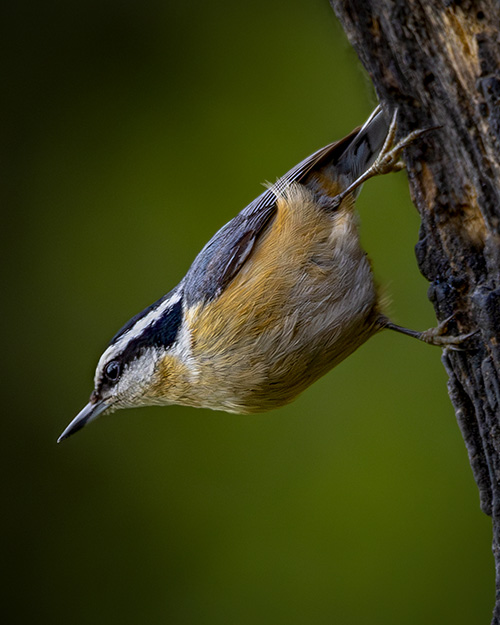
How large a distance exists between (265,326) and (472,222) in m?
0.84

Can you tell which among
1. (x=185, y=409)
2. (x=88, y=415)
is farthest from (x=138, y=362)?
(x=185, y=409)

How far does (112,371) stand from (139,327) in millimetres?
219

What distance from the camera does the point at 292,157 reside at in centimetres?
379

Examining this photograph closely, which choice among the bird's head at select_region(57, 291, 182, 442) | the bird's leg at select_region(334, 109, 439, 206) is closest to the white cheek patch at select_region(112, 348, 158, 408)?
the bird's head at select_region(57, 291, 182, 442)

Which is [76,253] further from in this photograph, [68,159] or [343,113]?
[343,113]

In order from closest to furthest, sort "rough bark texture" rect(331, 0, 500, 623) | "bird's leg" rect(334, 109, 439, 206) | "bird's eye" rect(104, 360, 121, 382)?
1. "rough bark texture" rect(331, 0, 500, 623)
2. "bird's leg" rect(334, 109, 439, 206)
3. "bird's eye" rect(104, 360, 121, 382)

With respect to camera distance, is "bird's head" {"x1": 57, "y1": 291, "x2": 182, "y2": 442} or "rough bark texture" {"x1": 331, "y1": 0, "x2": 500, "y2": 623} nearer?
"rough bark texture" {"x1": 331, "y1": 0, "x2": 500, "y2": 623}

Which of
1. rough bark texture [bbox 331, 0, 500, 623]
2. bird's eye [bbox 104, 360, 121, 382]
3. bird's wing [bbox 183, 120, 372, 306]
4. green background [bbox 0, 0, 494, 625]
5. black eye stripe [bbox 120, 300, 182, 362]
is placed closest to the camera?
rough bark texture [bbox 331, 0, 500, 623]

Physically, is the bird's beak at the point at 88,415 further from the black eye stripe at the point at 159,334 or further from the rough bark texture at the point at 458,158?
the rough bark texture at the point at 458,158

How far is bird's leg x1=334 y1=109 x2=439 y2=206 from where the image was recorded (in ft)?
6.36

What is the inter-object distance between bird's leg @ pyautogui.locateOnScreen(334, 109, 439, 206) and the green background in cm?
90

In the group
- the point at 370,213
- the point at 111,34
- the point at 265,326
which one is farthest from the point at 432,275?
the point at 111,34

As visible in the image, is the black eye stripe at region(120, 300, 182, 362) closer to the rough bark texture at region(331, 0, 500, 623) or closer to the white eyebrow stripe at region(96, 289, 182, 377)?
the white eyebrow stripe at region(96, 289, 182, 377)

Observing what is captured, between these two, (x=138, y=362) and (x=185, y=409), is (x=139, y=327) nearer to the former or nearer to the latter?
(x=138, y=362)
